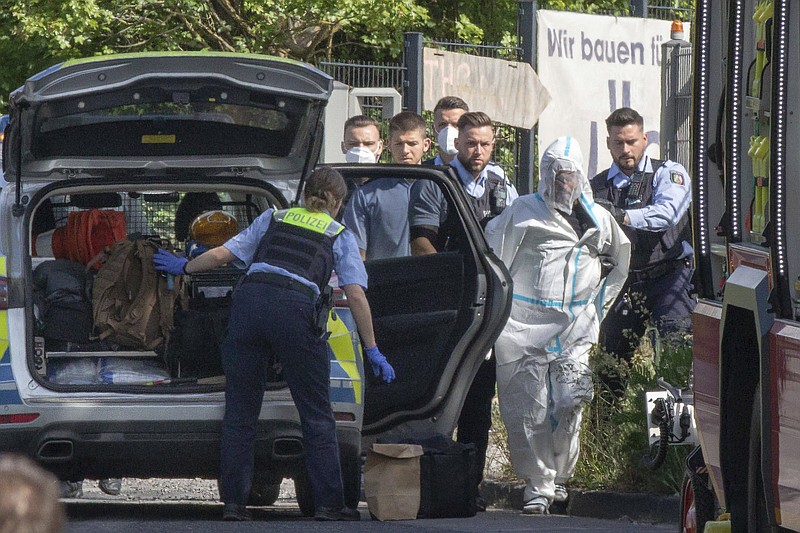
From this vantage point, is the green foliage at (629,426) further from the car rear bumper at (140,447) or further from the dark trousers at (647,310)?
the car rear bumper at (140,447)

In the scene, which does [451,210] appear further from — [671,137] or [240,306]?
[671,137]

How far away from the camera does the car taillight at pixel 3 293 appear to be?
291 inches

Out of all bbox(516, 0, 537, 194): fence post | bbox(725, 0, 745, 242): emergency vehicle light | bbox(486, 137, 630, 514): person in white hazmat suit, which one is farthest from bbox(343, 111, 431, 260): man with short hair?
bbox(725, 0, 745, 242): emergency vehicle light

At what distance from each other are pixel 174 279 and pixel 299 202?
851 mm

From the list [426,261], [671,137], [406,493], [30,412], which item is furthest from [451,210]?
[671,137]

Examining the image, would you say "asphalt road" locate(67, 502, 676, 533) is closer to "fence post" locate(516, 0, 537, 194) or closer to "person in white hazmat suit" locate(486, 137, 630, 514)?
"person in white hazmat suit" locate(486, 137, 630, 514)

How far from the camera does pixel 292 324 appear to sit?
761 centimetres

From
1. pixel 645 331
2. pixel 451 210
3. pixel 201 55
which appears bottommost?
pixel 645 331

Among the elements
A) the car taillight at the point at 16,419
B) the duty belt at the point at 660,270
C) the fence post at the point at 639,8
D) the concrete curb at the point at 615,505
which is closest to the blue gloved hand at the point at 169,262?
the car taillight at the point at 16,419

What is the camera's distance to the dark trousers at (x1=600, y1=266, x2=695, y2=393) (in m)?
9.15

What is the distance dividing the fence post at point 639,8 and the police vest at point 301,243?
568 centimetres

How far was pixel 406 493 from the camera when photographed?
805 cm

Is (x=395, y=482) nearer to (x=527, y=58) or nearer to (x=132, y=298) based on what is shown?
(x=132, y=298)

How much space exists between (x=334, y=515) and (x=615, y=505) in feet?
4.86
